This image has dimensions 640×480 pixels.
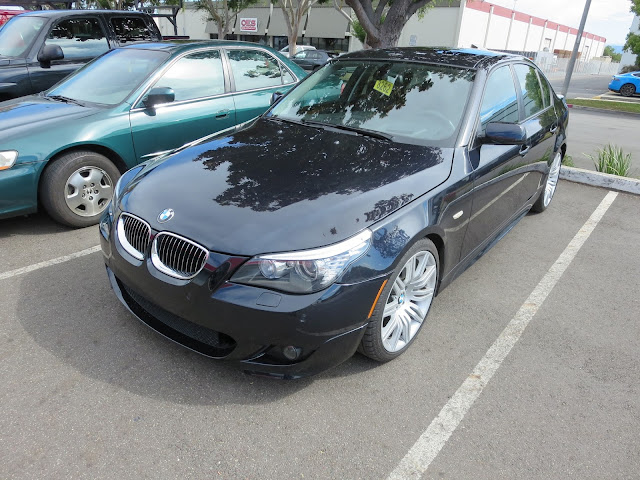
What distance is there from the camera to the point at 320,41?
147 feet

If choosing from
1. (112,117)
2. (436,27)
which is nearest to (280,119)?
(112,117)

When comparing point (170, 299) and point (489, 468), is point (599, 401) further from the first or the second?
point (170, 299)

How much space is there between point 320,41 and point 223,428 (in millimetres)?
46904

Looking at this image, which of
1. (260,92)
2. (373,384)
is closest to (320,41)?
(260,92)

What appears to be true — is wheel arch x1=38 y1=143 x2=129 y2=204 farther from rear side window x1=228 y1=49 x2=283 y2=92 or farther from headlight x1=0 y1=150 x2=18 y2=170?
rear side window x1=228 y1=49 x2=283 y2=92

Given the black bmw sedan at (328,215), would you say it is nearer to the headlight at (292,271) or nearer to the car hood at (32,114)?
the headlight at (292,271)

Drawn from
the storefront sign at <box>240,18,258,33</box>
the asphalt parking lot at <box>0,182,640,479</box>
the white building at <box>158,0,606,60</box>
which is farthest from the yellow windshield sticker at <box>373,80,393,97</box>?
the storefront sign at <box>240,18,258,33</box>

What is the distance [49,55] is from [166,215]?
196 inches

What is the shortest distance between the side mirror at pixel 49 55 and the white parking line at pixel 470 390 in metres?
6.19

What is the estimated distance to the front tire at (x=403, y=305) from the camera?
2.47m

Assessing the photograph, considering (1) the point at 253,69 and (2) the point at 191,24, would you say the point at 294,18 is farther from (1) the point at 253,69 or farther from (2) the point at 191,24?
(2) the point at 191,24

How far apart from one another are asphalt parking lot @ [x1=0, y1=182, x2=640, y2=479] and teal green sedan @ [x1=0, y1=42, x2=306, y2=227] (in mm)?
814

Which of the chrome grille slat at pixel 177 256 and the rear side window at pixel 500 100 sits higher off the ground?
the rear side window at pixel 500 100

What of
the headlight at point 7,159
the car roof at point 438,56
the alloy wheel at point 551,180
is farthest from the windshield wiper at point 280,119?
the alloy wheel at point 551,180
